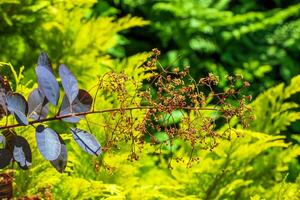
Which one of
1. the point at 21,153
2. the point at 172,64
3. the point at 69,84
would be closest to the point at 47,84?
the point at 69,84

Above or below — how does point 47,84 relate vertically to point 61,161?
above

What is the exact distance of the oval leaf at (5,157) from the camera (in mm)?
1381

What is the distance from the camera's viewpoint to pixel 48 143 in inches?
53.5

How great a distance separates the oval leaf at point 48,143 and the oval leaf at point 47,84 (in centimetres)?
6

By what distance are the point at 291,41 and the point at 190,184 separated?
257cm

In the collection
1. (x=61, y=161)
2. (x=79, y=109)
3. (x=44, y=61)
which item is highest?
(x=44, y=61)

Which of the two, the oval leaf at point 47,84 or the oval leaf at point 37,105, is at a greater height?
the oval leaf at point 47,84

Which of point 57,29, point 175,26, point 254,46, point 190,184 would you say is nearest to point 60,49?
point 57,29

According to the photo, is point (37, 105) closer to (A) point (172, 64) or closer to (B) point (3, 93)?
(B) point (3, 93)

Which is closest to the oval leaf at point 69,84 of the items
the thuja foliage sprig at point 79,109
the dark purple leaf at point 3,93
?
the thuja foliage sprig at point 79,109

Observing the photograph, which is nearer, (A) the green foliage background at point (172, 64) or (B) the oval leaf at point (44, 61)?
(B) the oval leaf at point (44, 61)

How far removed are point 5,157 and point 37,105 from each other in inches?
5.1

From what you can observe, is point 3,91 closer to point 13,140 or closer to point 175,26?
point 13,140

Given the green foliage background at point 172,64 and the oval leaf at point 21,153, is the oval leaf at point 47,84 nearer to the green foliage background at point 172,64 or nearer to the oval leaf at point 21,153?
the oval leaf at point 21,153
